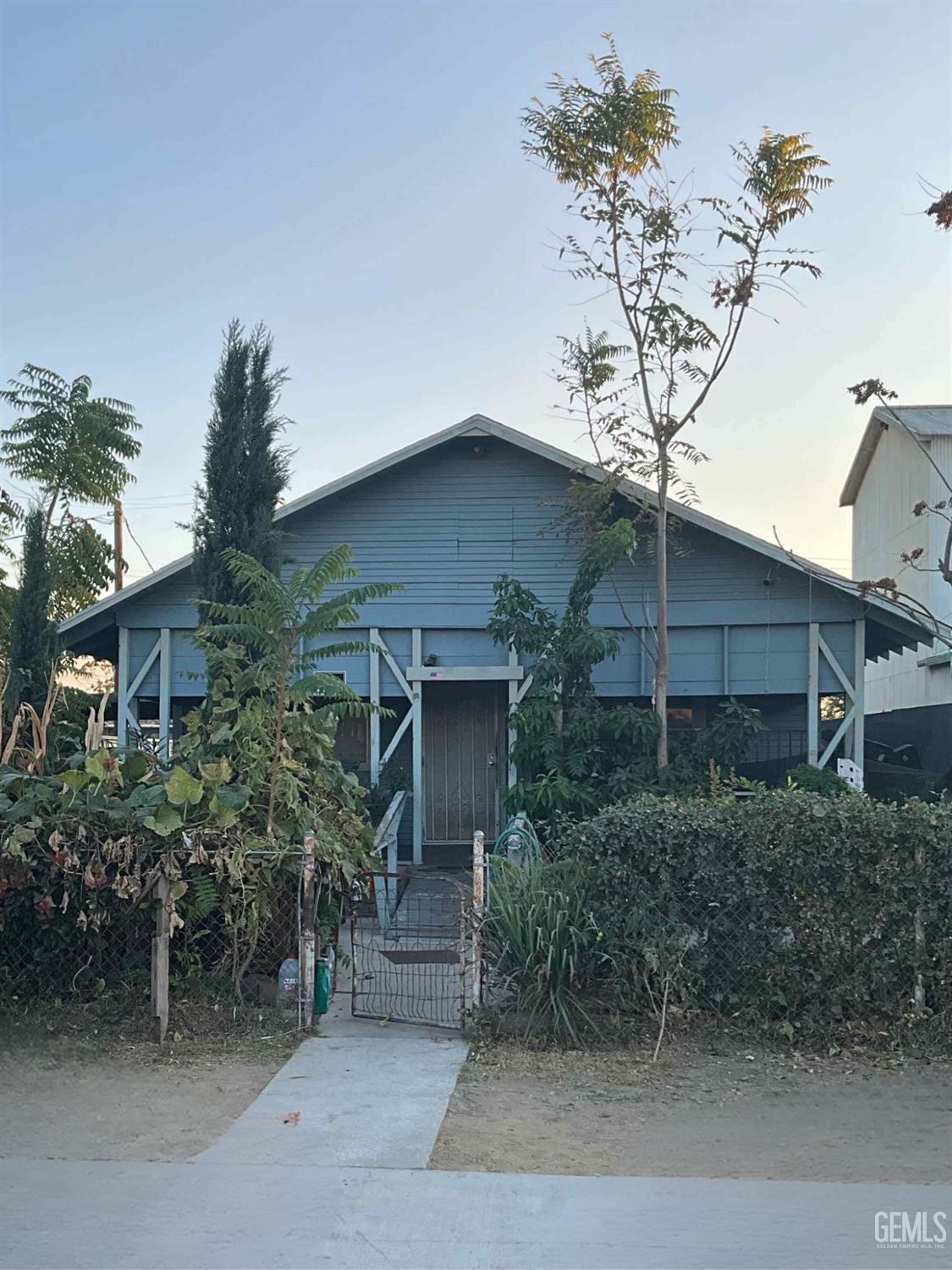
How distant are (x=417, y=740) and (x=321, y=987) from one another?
5799 millimetres

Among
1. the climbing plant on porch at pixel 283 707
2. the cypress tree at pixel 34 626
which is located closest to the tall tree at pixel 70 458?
the cypress tree at pixel 34 626

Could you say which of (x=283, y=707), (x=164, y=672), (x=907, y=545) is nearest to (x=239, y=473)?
(x=164, y=672)

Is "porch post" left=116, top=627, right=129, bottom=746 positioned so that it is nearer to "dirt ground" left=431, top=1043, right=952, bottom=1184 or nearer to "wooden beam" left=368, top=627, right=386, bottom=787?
"wooden beam" left=368, top=627, right=386, bottom=787

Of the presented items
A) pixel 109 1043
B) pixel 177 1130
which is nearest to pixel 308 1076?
pixel 177 1130

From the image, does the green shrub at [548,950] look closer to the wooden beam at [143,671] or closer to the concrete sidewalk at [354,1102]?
the concrete sidewalk at [354,1102]

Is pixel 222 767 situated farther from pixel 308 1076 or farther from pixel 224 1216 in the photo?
pixel 224 1216

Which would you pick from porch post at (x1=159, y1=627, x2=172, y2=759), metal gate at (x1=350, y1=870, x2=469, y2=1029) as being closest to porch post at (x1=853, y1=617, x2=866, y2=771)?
metal gate at (x1=350, y1=870, x2=469, y2=1029)

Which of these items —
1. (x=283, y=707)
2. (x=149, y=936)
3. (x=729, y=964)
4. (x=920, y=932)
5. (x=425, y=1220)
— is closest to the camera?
(x=425, y=1220)

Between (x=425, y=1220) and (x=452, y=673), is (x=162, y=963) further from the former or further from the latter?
(x=452, y=673)

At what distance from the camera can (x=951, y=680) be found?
59.6 feet

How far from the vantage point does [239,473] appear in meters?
12.4

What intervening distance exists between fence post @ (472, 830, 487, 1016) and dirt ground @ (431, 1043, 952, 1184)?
387 mm

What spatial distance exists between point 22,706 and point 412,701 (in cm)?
566

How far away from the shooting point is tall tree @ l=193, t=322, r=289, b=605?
12383mm
